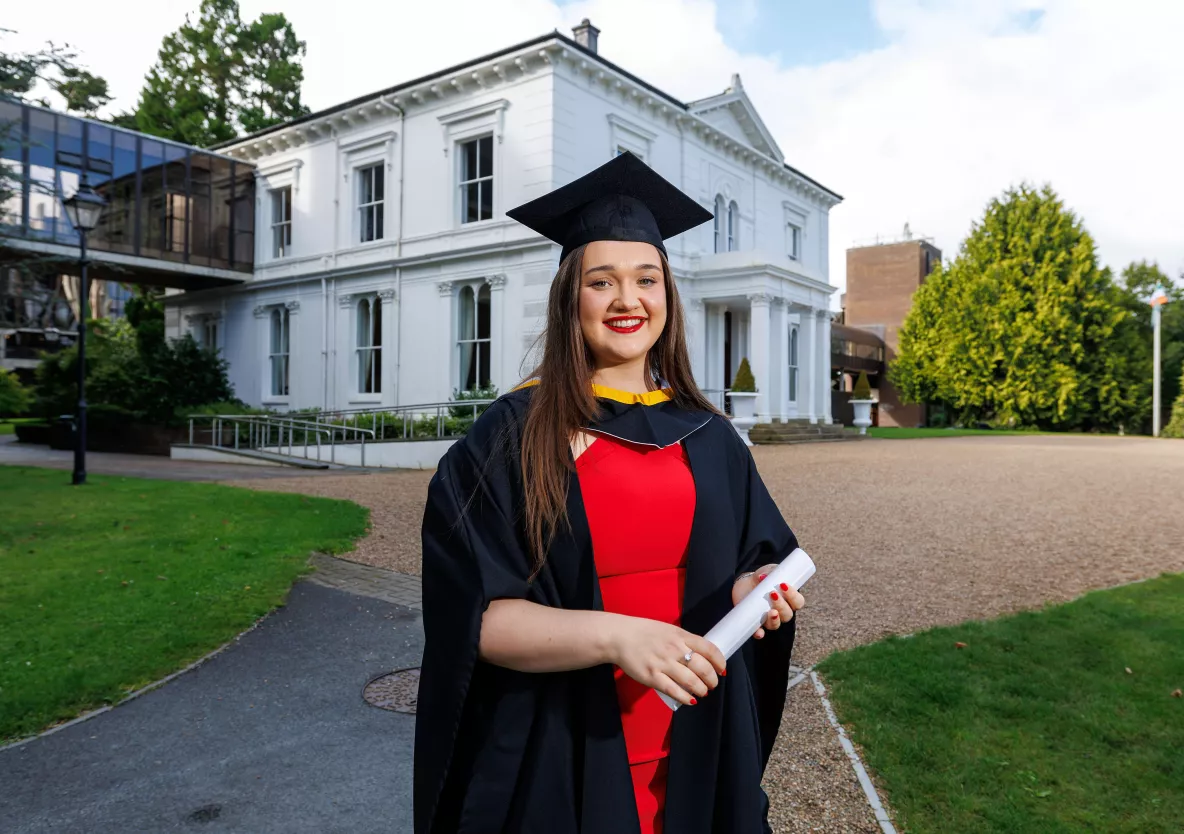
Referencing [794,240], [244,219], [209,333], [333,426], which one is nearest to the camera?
[333,426]

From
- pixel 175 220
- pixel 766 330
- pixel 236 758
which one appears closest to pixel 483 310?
pixel 766 330

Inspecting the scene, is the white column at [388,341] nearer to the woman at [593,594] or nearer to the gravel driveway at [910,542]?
the gravel driveway at [910,542]

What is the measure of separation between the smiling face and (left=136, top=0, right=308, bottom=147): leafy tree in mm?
34196

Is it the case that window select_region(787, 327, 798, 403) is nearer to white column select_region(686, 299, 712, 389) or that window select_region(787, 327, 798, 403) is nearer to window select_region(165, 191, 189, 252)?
white column select_region(686, 299, 712, 389)

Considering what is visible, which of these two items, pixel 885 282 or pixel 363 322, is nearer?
pixel 363 322

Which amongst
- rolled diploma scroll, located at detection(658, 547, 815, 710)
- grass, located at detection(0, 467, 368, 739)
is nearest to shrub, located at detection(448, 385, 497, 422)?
grass, located at detection(0, 467, 368, 739)

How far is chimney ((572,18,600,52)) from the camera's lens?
73.2ft

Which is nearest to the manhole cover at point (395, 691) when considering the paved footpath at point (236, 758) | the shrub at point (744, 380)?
the paved footpath at point (236, 758)

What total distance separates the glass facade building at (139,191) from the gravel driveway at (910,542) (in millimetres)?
13812

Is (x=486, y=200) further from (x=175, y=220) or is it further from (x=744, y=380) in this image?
(x=175, y=220)

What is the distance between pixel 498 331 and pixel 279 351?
30.4ft

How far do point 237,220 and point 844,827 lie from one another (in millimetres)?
26991

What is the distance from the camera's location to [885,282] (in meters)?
58.2

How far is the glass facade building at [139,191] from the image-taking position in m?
21.7
